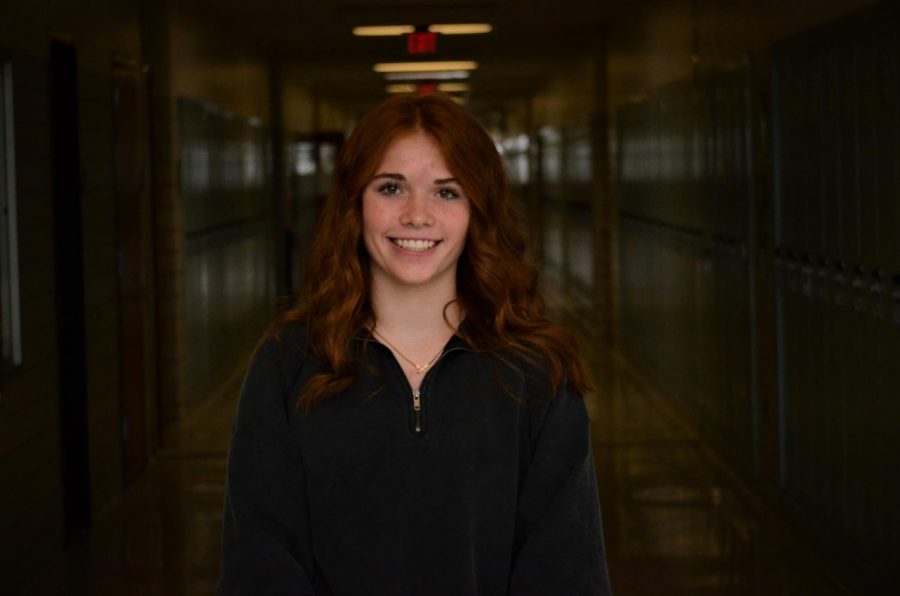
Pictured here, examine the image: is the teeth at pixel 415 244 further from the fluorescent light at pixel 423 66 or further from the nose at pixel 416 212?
the fluorescent light at pixel 423 66

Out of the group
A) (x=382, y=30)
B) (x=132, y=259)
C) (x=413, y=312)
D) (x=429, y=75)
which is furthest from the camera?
(x=429, y=75)

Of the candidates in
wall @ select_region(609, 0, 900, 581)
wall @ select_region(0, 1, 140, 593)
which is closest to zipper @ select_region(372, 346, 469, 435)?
wall @ select_region(609, 0, 900, 581)

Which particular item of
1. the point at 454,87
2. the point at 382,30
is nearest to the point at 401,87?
the point at 454,87

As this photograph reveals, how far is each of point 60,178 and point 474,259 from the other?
4332mm

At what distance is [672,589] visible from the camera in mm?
5051

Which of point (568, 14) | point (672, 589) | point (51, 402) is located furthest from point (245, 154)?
point (672, 589)

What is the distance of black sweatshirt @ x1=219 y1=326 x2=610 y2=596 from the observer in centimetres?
189

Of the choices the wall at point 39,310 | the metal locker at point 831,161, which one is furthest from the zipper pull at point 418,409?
the metal locker at point 831,161

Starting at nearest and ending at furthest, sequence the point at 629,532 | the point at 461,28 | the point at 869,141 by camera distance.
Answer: the point at 869,141 → the point at 629,532 → the point at 461,28

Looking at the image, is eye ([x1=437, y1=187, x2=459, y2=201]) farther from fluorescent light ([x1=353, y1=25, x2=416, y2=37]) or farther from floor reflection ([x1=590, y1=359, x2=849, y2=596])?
fluorescent light ([x1=353, y1=25, x2=416, y2=37])

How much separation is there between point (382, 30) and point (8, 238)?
690cm

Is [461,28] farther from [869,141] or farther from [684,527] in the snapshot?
[869,141]

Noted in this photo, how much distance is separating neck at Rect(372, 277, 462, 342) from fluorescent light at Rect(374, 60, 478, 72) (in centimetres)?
1328

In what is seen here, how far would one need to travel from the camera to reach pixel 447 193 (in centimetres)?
199
